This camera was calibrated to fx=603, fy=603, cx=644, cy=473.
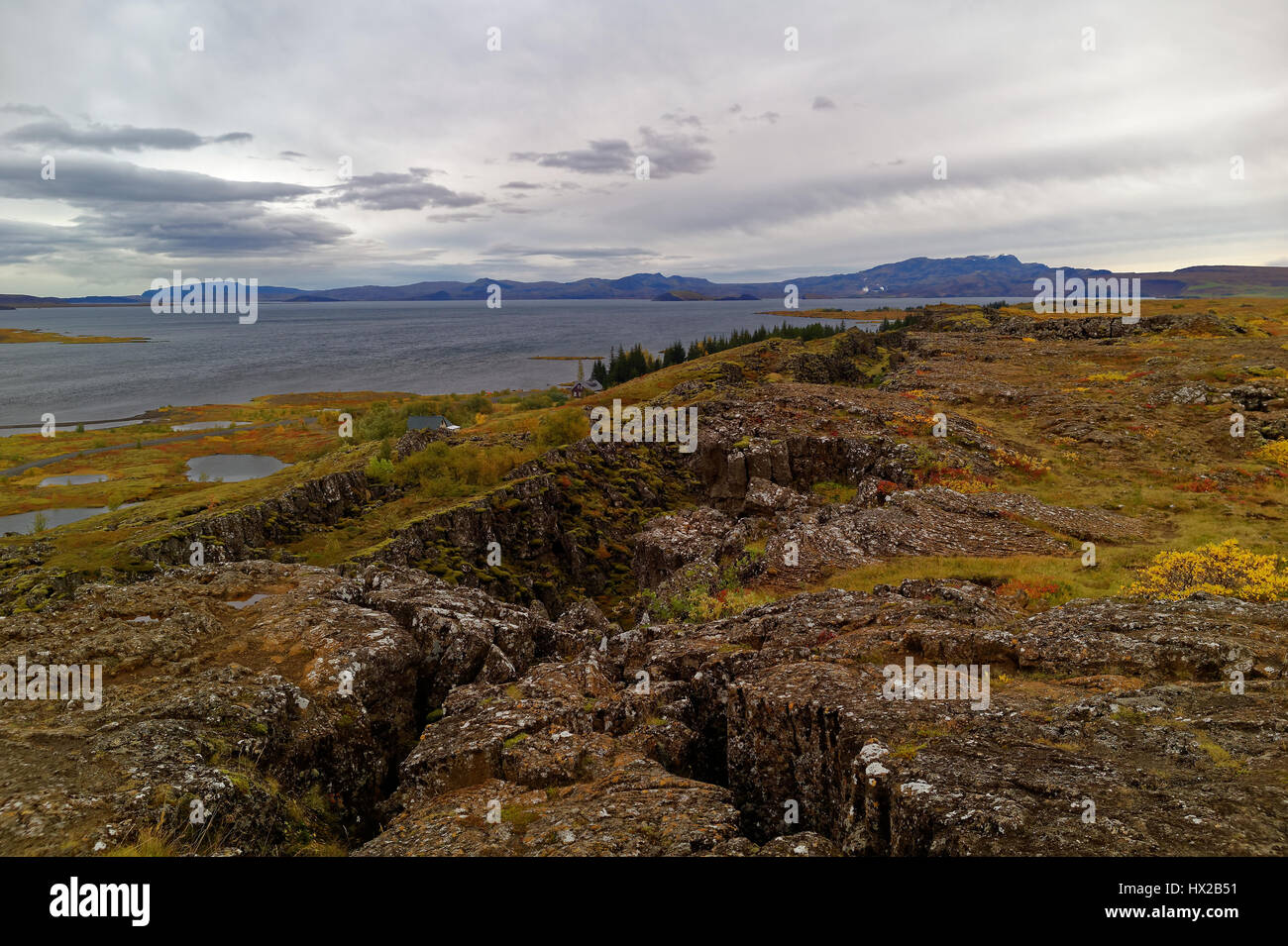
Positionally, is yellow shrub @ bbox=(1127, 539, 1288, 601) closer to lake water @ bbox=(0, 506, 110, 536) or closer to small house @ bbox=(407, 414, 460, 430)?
small house @ bbox=(407, 414, 460, 430)

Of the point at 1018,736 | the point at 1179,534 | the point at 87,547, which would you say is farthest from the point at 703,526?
the point at 87,547

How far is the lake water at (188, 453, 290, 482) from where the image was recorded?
294ft

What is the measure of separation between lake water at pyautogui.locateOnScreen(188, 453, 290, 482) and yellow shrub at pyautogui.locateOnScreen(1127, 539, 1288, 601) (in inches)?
3846

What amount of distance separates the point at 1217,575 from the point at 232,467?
11401 cm

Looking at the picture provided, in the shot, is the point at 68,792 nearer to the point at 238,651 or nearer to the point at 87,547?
the point at 238,651

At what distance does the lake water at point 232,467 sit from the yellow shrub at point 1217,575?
321 feet

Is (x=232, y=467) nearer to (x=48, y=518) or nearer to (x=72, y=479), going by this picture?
(x=72, y=479)

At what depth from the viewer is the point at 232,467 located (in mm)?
96188

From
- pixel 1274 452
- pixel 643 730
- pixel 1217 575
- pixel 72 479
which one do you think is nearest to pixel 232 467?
pixel 72 479

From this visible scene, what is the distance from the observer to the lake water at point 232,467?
294 feet

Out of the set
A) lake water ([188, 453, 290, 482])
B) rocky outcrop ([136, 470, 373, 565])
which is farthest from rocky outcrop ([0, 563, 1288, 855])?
lake water ([188, 453, 290, 482])
